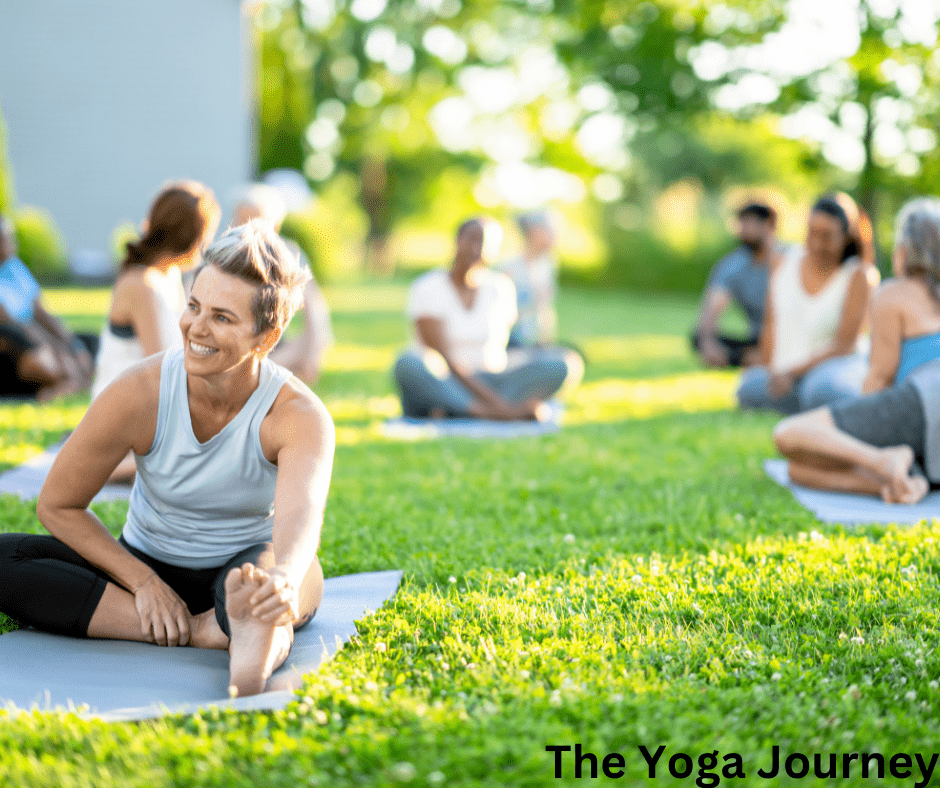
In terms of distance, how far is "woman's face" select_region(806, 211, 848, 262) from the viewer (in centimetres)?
703

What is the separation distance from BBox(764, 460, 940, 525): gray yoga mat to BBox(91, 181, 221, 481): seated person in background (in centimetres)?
325

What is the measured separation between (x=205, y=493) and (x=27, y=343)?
565cm

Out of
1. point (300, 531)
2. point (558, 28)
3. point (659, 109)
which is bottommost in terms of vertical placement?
point (300, 531)

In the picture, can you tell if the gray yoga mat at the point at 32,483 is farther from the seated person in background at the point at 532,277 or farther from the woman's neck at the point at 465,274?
the seated person in background at the point at 532,277

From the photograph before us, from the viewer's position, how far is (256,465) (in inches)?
116

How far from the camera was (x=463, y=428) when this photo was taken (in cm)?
739

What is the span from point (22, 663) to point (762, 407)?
6.56 m

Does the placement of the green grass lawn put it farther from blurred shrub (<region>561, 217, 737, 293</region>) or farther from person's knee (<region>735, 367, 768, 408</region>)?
blurred shrub (<region>561, 217, 737, 293</region>)

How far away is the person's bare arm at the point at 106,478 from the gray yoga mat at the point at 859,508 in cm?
303

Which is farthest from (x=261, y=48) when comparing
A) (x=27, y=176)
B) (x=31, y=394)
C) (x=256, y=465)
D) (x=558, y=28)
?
(x=256, y=465)

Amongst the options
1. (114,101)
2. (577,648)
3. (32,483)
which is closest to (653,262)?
(114,101)

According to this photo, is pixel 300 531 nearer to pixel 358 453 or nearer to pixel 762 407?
pixel 358 453

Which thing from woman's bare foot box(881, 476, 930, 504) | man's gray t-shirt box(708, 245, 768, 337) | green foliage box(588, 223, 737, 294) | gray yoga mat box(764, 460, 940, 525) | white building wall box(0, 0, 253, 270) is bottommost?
green foliage box(588, 223, 737, 294)

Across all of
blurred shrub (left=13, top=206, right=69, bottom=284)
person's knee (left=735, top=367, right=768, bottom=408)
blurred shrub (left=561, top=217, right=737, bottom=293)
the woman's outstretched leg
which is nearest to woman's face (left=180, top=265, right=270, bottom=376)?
the woman's outstretched leg
